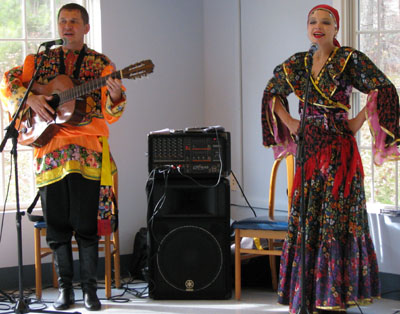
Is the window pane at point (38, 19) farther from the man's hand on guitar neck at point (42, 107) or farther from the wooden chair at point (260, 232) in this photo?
the wooden chair at point (260, 232)

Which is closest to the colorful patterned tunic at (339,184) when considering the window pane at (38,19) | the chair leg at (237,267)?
the chair leg at (237,267)

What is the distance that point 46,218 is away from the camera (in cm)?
362

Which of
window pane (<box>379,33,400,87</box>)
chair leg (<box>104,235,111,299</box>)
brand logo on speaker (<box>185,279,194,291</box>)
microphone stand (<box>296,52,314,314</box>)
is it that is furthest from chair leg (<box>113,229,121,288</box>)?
window pane (<box>379,33,400,87</box>)

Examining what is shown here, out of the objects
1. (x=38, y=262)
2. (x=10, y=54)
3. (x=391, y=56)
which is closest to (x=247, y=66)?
(x=391, y=56)

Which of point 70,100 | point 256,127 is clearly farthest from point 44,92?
point 256,127

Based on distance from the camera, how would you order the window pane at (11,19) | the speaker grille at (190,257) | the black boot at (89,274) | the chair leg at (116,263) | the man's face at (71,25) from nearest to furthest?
1. the man's face at (71,25)
2. the black boot at (89,274)
3. the speaker grille at (190,257)
4. the chair leg at (116,263)
5. the window pane at (11,19)

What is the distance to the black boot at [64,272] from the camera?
367cm

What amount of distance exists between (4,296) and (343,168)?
223cm

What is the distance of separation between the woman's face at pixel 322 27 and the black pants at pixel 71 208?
140cm

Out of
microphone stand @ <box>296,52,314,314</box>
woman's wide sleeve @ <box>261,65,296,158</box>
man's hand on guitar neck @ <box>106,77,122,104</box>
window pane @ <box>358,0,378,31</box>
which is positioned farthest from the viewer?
window pane @ <box>358,0,378,31</box>

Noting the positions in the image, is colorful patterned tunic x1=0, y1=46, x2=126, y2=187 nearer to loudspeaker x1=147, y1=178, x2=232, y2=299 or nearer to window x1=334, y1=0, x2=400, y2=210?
loudspeaker x1=147, y1=178, x2=232, y2=299

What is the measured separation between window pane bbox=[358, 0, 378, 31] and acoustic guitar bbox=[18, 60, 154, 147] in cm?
165

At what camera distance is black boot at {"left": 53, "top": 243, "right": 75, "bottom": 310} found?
12.0ft

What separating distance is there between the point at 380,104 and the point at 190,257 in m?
1.39
